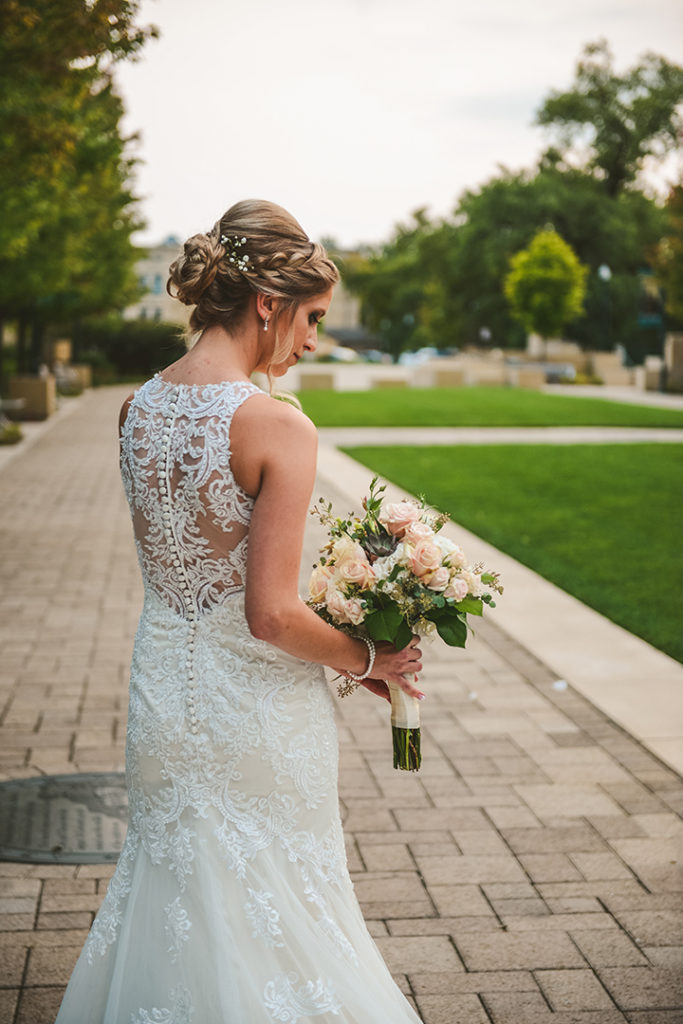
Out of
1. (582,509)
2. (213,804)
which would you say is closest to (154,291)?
(582,509)

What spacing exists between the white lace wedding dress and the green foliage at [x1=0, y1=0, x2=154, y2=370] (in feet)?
21.8

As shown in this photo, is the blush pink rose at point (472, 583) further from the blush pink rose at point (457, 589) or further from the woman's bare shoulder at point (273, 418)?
the woman's bare shoulder at point (273, 418)

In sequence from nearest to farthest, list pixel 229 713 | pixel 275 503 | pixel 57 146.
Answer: pixel 275 503
pixel 229 713
pixel 57 146

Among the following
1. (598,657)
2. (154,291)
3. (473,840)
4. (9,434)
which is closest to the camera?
(473,840)

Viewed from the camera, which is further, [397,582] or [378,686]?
[378,686]

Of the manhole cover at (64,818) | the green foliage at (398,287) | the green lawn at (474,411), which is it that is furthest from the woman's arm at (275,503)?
the green foliage at (398,287)

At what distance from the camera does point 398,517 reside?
8.30 feet

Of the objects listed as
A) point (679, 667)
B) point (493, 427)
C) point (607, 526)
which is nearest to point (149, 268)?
point (493, 427)

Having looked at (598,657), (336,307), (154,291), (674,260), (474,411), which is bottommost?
(598,657)

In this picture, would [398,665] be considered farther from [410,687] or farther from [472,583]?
[472,583]

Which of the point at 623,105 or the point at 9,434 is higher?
the point at 623,105

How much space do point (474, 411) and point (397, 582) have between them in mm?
26934

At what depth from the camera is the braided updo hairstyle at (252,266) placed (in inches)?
90.4

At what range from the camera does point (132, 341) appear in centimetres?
4719
